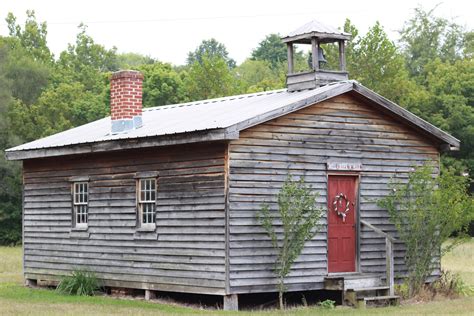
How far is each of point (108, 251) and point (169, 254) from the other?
2.69m

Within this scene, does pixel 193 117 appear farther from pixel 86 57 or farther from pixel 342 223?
pixel 86 57

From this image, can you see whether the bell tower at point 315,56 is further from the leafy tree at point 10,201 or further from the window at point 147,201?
the leafy tree at point 10,201

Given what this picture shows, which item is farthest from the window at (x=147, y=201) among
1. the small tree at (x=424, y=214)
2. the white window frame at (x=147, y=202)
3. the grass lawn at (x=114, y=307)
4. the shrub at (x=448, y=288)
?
the shrub at (x=448, y=288)

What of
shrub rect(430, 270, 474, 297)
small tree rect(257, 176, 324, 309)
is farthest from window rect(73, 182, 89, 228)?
shrub rect(430, 270, 474, 297)

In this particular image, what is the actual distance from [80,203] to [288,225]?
7.02 metres

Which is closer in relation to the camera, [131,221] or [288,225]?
[288,225]

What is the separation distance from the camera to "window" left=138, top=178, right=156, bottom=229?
76.4ft

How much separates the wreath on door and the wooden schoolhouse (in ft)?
0.09

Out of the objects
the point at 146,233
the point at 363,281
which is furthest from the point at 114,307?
the point at 363,281

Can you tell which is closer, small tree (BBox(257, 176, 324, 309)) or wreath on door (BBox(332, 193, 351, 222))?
small tree (BBox(257, 176, 324, 309))

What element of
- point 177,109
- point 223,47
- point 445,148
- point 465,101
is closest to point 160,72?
point 465,101

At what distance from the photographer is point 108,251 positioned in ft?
80.8

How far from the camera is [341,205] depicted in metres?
23.0

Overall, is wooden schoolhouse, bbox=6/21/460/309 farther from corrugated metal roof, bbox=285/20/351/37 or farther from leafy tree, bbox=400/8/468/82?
leafy tree, bbox=400/8/468/82
